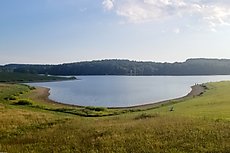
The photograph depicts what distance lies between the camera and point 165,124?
25141 millimetres

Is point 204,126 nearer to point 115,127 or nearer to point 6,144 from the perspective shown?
point 115,127

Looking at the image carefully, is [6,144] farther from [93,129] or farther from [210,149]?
[210,149]

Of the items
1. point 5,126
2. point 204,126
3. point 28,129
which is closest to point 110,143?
point 204,126

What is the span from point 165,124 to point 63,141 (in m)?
7.83

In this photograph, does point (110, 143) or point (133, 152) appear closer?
point (133, 152)

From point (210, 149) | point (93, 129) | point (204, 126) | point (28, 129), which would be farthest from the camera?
point (28, 129)

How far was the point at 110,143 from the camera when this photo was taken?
19547mm

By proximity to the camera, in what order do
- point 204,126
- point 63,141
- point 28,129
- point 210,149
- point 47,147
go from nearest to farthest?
point 210,149
point 47,147
point 63,141
point 204,126
point 28,129

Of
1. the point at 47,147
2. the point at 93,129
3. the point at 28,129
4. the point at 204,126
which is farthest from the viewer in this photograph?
the point at 28,129

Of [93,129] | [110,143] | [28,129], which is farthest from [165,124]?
[28,129]

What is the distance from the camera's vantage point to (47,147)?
63.3ft

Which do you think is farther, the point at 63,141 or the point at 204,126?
the point at 204,126

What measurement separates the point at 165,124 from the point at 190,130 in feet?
10.5

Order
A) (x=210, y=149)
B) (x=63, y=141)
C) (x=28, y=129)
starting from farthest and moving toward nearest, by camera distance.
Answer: (x=28, y=129) → (x=63, y=141) → (x=210, y=149)
